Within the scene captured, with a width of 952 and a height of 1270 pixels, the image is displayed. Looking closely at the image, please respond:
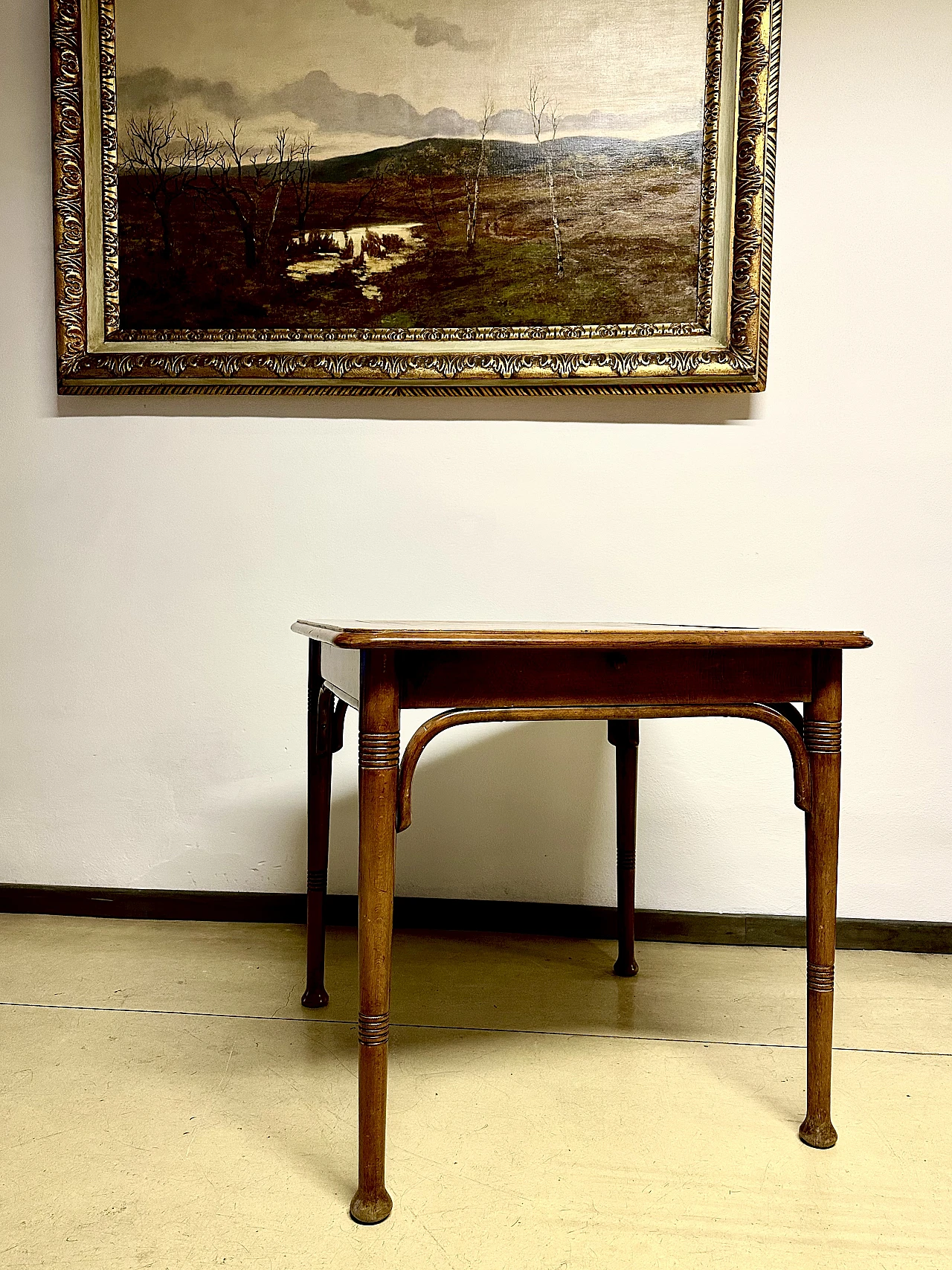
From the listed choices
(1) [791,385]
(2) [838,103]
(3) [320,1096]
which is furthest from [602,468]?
(3) [320,1096]

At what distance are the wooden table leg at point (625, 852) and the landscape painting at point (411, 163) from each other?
3.48 ft

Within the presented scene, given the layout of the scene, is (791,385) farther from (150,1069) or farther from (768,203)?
(150,1069)

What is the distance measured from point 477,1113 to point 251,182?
2.12m

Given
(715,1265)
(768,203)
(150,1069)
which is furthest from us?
(768,203)

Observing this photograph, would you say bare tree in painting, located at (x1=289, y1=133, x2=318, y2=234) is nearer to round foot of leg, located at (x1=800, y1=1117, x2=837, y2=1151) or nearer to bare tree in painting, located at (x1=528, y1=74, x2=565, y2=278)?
bare tree in painting, located at (x1=528, y1=74, x2=565, y2=278)

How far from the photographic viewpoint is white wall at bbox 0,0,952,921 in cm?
219

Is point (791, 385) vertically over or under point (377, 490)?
over

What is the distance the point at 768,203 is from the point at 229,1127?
2215mm

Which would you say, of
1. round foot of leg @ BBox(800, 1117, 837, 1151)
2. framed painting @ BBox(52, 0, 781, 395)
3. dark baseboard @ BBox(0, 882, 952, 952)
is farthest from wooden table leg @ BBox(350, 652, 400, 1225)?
framed painting @ BBox(52, 0, 781, 395)

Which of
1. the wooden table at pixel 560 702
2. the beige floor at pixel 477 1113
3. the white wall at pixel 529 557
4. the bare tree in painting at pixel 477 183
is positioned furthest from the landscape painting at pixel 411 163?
the beige floor at pixel 477 1113

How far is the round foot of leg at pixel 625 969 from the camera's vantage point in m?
2.02

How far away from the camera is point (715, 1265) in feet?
3.58

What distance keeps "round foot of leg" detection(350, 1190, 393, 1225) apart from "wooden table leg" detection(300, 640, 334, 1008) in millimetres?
649

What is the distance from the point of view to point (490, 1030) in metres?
1.73
